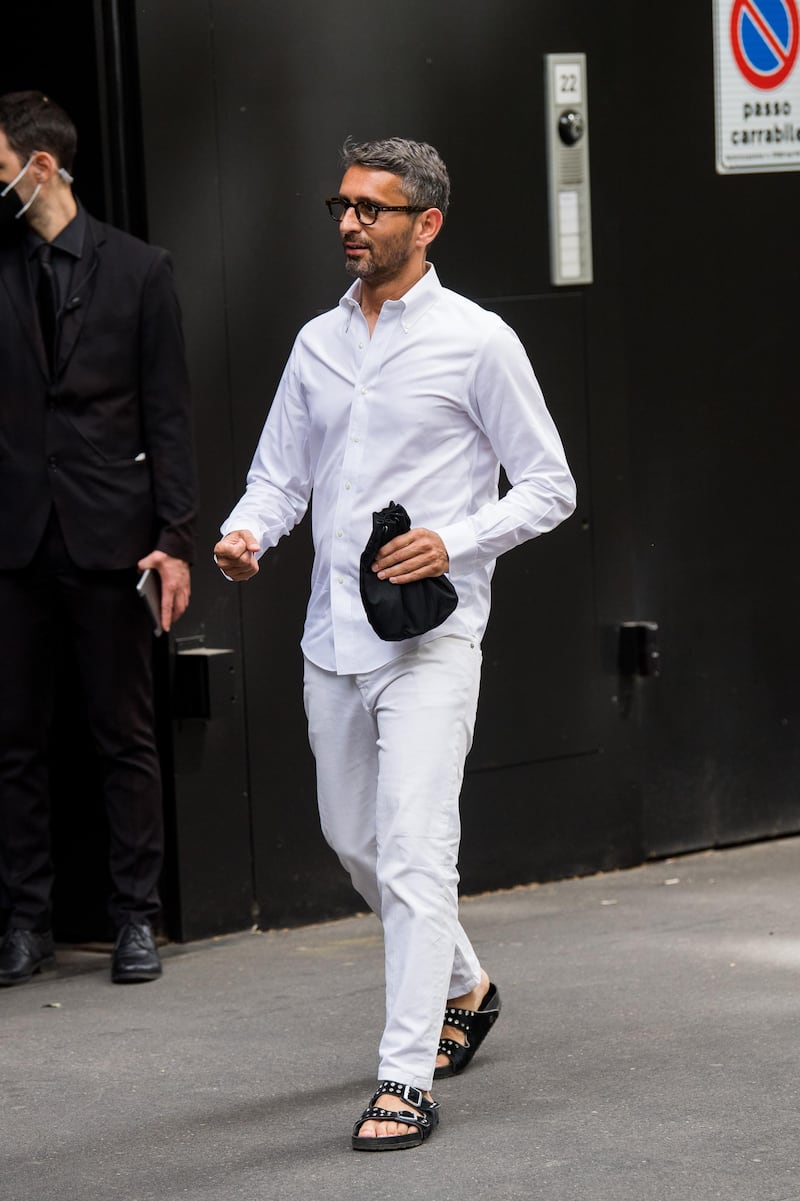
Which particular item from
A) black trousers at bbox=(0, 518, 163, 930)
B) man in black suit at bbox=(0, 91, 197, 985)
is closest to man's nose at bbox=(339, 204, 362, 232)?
man in black suit at bbox=(0, 91, 197, 985)

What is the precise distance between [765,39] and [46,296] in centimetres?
291

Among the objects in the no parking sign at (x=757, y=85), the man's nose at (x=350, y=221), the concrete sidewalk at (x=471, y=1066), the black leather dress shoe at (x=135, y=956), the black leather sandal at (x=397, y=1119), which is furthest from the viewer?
the no parking sign at (x=757, y=85)

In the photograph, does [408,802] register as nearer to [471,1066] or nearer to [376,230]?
[471,1066]

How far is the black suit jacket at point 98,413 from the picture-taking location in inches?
243

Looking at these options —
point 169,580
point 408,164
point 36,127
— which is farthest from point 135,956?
point 408,164

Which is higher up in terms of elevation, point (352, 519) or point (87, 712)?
point (352, 519)

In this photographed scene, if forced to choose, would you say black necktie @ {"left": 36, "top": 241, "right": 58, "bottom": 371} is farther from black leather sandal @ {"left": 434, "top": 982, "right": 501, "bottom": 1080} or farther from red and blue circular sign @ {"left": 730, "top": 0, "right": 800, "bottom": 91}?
red and blue circular sign @ {"left": 730, "top": 0, "right": 800, "bottom": 91}

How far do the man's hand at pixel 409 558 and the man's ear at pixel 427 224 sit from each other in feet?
2.28

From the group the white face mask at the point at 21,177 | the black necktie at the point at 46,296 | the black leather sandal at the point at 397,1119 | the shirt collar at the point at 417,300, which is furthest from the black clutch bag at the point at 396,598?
the white face mask at the point at 21,177

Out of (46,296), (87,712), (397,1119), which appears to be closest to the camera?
(397,1119)

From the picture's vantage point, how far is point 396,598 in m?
4.70

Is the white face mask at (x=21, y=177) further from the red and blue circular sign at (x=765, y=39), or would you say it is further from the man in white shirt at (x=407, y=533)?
the red and blue circular sign at (x=765, y=39)

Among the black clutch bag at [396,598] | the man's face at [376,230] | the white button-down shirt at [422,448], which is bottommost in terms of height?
the black clutch bag at [396,598]

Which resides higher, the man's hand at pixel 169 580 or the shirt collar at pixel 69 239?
the shirt collar at pixel 69 239
